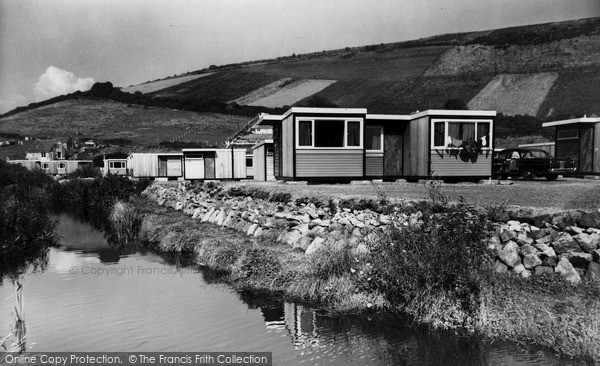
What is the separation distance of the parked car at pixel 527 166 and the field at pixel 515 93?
38.4 metres

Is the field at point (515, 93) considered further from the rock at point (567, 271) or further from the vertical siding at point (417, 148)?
the rock at point (567, 271)

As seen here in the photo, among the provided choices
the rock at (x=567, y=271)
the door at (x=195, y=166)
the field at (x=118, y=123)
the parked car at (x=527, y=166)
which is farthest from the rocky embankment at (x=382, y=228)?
the field at (x=118, y=123)

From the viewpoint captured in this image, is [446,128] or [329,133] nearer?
[329,133]

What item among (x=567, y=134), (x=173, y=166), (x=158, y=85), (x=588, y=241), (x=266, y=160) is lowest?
(x=588, y=241)

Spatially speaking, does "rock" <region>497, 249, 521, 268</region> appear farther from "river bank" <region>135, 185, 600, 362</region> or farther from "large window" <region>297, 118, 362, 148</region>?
"large window" <region>297, 118, 362, 148</region>

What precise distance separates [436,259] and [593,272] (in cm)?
220

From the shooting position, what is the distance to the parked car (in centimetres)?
2136

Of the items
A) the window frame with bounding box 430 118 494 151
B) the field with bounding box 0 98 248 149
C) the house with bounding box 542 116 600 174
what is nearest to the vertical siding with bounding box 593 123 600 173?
the house with bounding box 542 116 600 174

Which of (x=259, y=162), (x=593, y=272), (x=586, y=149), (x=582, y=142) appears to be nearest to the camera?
(x=593, y=272)

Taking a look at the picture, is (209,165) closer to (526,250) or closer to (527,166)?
(527,166)

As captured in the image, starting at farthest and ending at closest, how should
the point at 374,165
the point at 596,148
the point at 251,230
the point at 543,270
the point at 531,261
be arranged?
the point at 596,148, the point at 374,165, the point at 251,230, the point at 531,261, the point at 543,270

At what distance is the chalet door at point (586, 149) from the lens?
2294cm

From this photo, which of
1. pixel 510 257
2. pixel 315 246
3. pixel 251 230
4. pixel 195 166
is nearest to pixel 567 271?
pixel 510 257

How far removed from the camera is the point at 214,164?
35.5 metres
